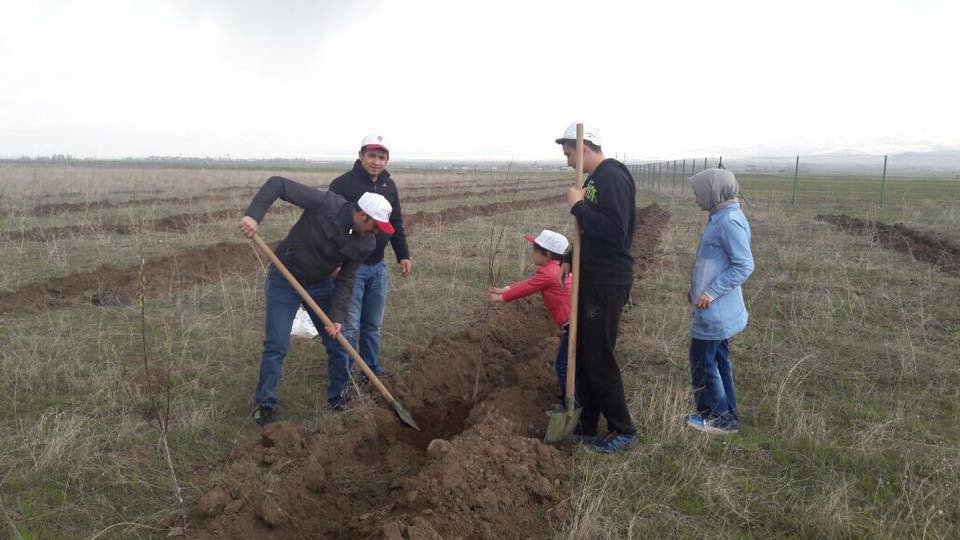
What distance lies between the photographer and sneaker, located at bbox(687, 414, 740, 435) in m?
4.00

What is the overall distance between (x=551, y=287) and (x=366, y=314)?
1.45 m

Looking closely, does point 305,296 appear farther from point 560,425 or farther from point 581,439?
point 581,439

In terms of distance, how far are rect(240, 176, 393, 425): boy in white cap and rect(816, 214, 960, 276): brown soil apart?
8.63 metres

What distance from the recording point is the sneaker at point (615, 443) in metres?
3.75

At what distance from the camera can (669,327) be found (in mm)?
6207

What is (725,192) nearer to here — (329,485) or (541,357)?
(541,357)

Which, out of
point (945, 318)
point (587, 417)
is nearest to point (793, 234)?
point (945, 318)

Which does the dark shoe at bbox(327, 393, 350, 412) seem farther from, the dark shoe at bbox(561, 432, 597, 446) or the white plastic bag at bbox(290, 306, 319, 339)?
the dark shoe at bbox(561, 432, 597, 446)

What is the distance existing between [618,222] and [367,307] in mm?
2291

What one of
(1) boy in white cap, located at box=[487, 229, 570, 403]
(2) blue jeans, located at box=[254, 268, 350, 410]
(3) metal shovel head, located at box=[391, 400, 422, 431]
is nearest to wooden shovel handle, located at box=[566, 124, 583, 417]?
(1) boy in white cap, located at box=[487, 229, 570, 403]

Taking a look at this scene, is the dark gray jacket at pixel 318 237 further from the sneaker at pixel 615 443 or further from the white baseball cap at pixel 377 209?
the sneaker at pixel 615 443

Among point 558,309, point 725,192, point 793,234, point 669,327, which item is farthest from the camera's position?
point 793,234

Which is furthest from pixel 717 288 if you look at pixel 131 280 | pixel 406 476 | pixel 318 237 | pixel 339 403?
pixel 131 280

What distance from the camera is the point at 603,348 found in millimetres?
3627
